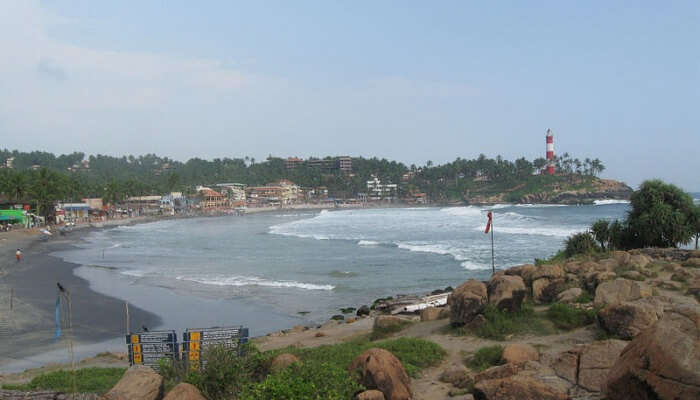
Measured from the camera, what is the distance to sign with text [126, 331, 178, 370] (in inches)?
398

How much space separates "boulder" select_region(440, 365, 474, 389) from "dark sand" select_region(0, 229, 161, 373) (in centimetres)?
1118

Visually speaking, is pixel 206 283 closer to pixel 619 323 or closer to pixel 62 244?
pixel 619 323

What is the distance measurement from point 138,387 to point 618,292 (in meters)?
9.75

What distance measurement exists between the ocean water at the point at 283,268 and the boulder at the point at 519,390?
477 inches

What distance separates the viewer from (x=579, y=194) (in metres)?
128

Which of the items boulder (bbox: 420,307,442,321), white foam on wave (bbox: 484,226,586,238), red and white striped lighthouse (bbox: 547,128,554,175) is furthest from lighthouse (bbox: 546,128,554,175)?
boulder (bbox: 420,307,442,321)

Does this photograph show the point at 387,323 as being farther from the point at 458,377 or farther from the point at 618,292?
the point at 618,292

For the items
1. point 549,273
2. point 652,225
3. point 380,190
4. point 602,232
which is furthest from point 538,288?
point 380,190

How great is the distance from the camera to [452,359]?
388 inches

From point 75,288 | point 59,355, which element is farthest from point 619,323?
point 75,288

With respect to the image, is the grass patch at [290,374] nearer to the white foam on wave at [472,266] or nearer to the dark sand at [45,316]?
the dark sand at [45,316]

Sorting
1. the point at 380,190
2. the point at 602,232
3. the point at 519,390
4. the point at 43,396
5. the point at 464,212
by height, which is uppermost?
the point at 380,190

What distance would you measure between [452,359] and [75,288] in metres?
21.2

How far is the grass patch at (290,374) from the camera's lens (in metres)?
6.31
